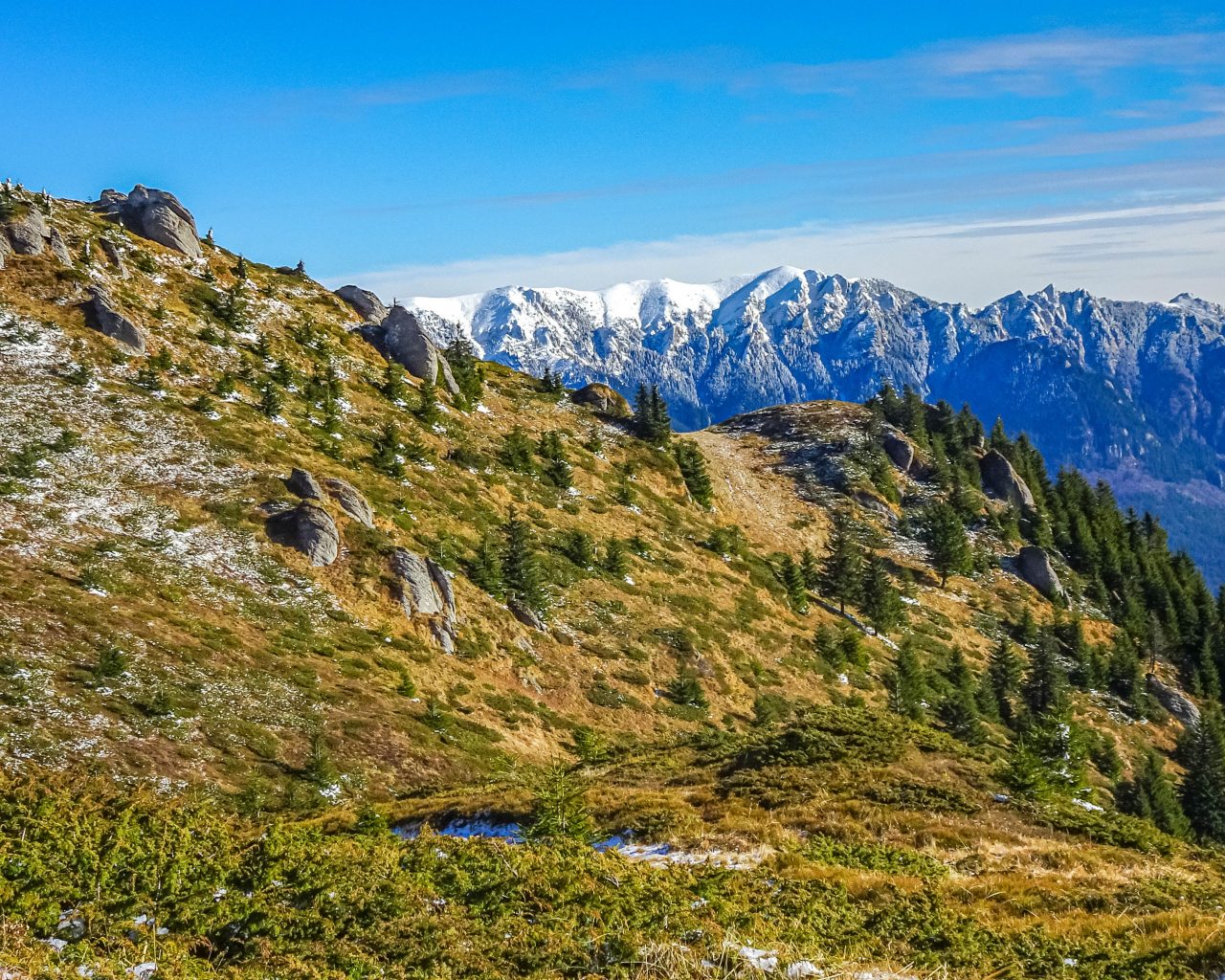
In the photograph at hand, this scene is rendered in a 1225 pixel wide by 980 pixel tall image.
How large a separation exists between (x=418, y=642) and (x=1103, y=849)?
3179 cm


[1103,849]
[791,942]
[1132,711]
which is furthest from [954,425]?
[791,942]

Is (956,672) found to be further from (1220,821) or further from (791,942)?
(791,942)

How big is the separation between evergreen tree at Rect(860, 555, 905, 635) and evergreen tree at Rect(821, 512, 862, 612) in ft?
3.63

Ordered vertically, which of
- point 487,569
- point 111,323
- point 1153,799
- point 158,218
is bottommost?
point 1153,799

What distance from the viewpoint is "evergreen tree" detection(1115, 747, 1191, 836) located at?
63.3m

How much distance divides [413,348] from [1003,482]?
319 feet

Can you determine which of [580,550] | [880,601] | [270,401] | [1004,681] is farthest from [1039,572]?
[270,401]

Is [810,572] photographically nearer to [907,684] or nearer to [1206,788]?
[907,684]

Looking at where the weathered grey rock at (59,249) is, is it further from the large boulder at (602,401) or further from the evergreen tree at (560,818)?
the evergreen tree at (560,818)

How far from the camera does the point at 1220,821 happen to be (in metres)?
67.6

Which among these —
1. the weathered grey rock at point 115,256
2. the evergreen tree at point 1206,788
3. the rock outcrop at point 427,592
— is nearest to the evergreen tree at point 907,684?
the evergreen tree at point 1206,788

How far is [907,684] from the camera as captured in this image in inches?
2660

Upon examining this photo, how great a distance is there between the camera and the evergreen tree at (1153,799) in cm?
6331

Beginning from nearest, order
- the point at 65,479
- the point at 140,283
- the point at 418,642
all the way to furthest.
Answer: the point at 65,479
the point at 418,642
the point at 140,283
